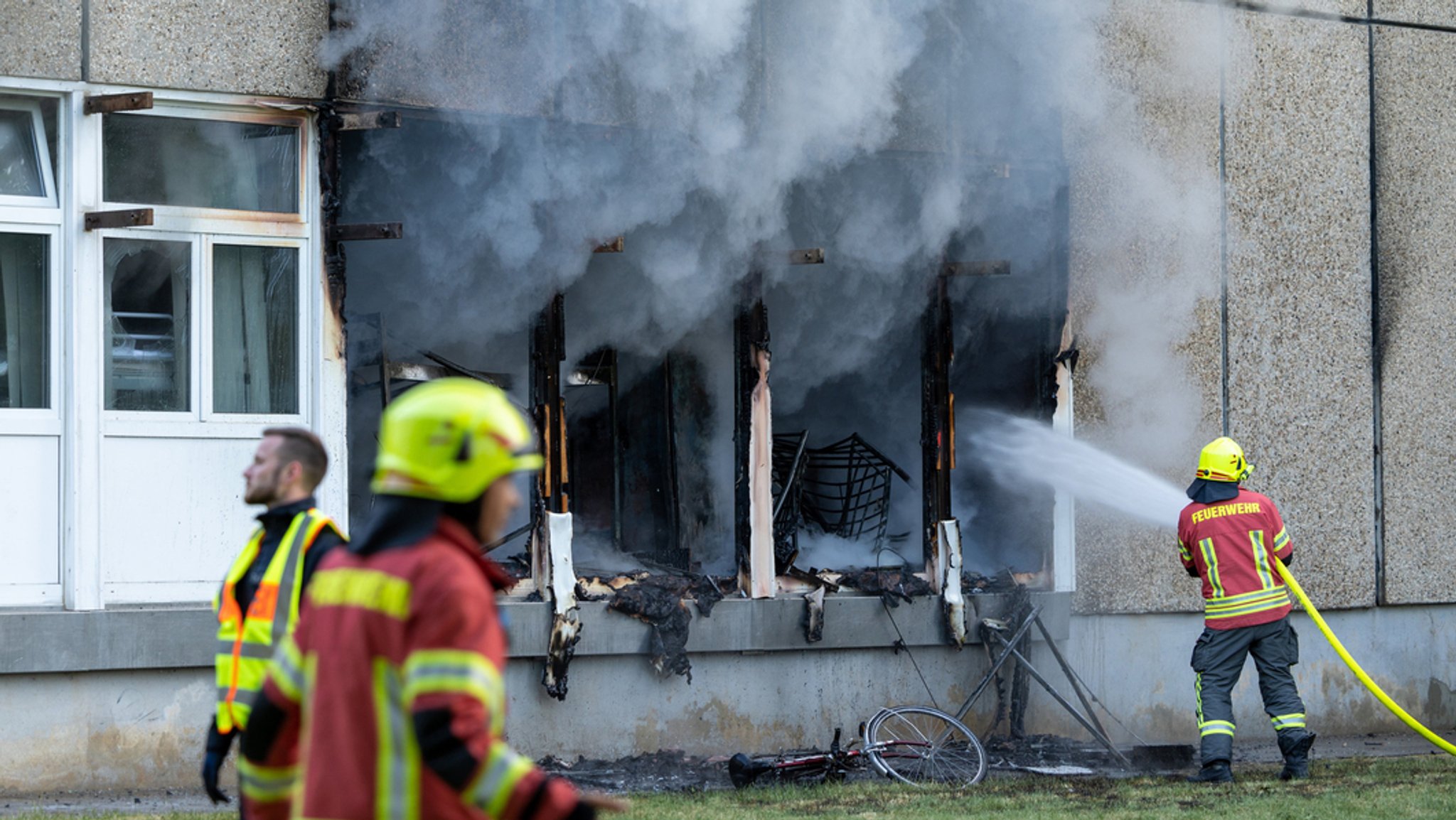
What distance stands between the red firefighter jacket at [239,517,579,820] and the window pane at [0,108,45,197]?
19.4 feet

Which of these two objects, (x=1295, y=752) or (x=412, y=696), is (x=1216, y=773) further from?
(x=412, y=696)

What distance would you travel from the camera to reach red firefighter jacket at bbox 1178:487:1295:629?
27.3 ft

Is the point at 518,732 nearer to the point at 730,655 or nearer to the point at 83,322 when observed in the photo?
the point at 730,655

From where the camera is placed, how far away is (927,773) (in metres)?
8.33

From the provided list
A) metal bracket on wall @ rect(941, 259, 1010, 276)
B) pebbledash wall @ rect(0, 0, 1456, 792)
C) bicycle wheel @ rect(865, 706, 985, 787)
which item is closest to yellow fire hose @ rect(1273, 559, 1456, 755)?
pebbledash wall @ rect(0, 0, 1456, 792)

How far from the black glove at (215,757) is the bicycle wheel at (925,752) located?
14.1 ft

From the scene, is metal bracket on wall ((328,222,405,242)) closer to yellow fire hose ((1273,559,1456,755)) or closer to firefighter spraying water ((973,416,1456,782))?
firefighter spraying water ((973,416,1456,782))

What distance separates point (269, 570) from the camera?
4508 mm

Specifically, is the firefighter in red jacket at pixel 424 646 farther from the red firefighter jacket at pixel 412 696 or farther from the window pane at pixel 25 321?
the window pane at pixel 25 321

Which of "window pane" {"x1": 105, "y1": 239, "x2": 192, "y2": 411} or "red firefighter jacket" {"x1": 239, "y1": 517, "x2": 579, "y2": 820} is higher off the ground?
"window pane" {"x1": 105, "y1": 239, "x2": 192, "y2": 411}

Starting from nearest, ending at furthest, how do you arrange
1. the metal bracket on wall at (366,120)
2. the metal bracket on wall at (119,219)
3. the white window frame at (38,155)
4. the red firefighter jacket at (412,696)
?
the red firefighter jacket at (412,696) < the metal bracket on wall at (119,219) < the white window frame at (38,155) < the metal bracket on wall at (366,120)

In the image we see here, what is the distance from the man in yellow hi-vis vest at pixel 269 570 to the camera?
Result: 4.46 meters

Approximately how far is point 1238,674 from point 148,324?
5.98 meters

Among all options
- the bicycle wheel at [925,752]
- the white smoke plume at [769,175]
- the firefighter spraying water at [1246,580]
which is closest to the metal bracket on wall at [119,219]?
the white smoke plume at [769,175]
